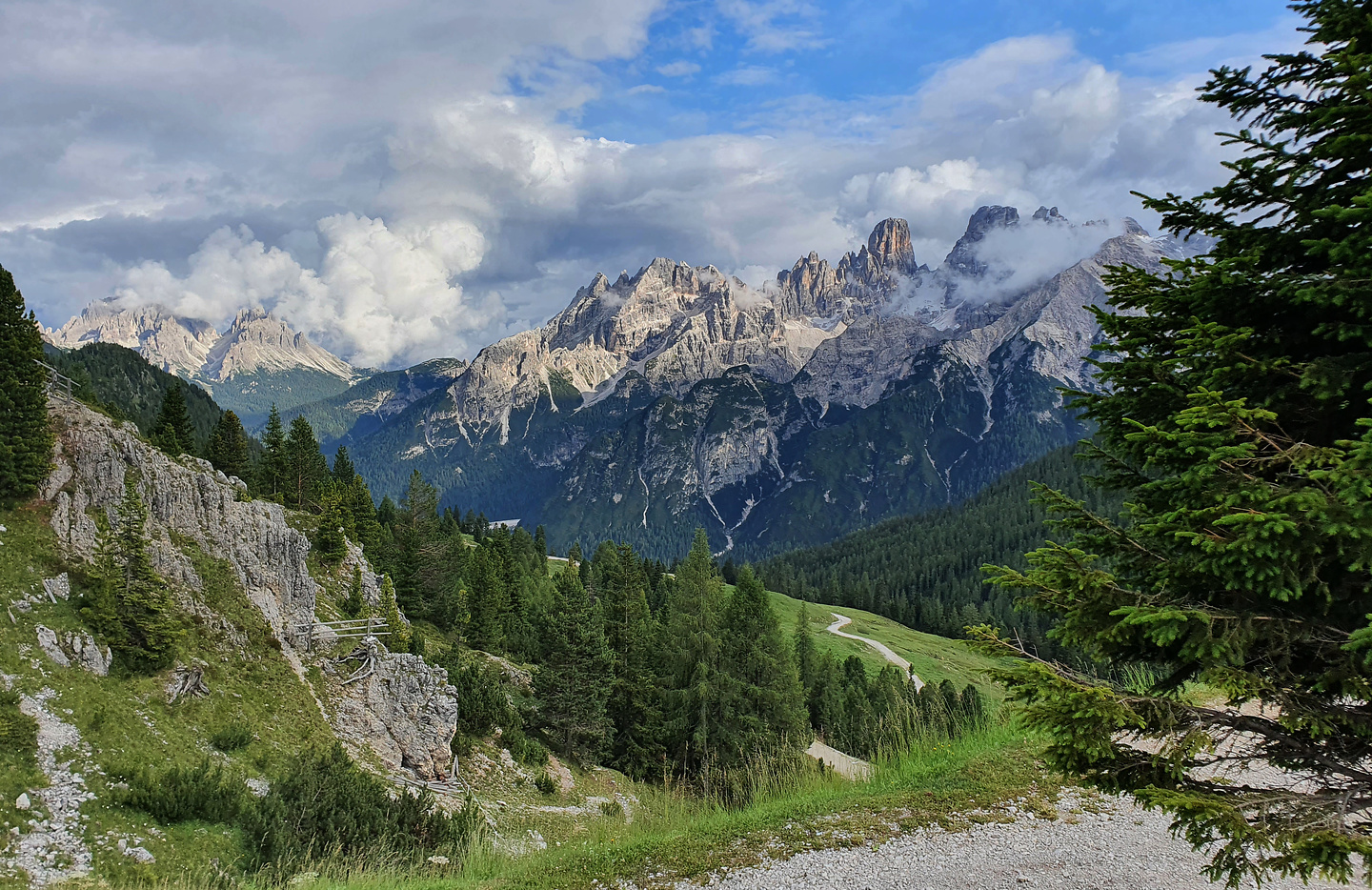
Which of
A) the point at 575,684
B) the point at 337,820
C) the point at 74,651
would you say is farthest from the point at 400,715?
the point at 337,820

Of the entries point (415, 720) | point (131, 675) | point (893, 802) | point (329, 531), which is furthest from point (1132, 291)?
point (329, 531)

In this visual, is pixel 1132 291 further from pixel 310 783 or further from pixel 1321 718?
pixel 310 783

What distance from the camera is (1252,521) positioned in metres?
6.54

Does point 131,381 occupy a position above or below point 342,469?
above

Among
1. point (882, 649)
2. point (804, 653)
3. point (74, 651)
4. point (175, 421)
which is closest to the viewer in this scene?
point (74, 651)

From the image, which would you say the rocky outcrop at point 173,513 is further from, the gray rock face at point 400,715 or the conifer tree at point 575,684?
the conifer tree at point 575,684

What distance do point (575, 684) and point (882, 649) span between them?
73.1 metres

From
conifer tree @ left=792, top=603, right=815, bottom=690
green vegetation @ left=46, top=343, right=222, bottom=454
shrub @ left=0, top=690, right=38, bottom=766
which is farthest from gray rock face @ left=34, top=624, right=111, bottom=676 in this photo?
green vegetation @ left=46, top=343, right=222, bottom=454

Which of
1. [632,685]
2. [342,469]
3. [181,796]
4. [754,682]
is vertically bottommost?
[632,685]

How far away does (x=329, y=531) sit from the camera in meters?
48.9

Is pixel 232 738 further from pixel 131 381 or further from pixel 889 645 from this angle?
pixel 131 381

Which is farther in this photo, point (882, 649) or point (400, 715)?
point (882, 649)

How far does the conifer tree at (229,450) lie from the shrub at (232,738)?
141 feet

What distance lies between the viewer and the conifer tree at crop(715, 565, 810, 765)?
134ft
